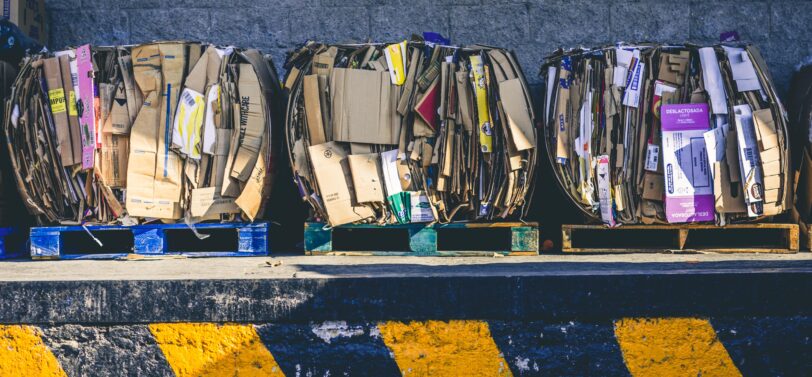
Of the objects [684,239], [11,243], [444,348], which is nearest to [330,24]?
[11,243]

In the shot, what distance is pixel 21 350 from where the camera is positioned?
2.95m

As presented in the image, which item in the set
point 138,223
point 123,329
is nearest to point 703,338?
point 123,329

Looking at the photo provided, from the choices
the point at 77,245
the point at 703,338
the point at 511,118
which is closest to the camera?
the point at 703,338

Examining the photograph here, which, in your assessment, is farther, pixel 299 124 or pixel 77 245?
pixel 77 245

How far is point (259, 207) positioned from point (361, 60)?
1.00 metres

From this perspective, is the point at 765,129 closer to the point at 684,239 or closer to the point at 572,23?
the point at 684,239

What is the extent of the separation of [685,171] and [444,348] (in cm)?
195

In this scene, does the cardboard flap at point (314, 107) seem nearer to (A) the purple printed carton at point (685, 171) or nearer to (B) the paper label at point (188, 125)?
(B) the paper label at point (188, 125)

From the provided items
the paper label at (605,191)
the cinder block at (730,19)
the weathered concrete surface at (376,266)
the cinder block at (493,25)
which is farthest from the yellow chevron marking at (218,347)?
the cinder block at (730,19)

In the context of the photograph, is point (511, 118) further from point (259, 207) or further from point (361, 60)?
point (259, 207)

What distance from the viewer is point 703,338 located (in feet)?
9.29

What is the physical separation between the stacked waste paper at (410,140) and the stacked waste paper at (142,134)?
0.29 meters

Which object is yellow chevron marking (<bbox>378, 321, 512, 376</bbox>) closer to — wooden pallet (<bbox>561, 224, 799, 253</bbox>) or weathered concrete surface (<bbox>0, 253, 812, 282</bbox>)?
weathered concrete surface (<bbox>0, 253, 812, 282</bbox>)

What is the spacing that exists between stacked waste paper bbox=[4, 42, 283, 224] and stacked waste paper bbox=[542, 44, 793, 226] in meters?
1.73
